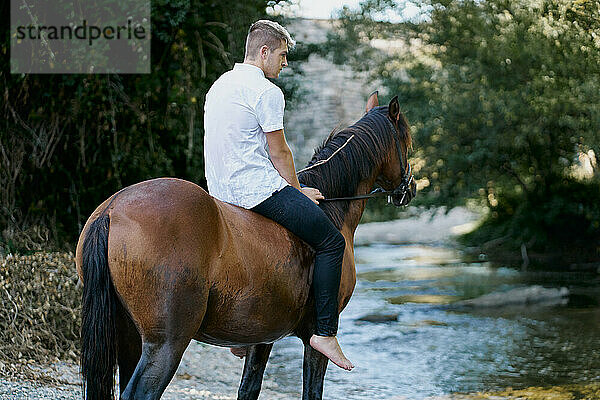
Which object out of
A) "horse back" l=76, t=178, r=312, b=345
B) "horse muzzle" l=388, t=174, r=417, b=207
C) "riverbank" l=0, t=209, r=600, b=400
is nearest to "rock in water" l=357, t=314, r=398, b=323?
"riverbank" l=0, t=209, r=600, b=400

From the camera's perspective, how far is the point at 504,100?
12695 millimetres

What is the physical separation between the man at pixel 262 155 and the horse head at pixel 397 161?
898mm

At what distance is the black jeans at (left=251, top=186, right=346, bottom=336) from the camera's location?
332cm

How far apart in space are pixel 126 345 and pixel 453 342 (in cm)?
562

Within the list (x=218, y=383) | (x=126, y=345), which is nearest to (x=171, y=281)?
(x=126, y=345)

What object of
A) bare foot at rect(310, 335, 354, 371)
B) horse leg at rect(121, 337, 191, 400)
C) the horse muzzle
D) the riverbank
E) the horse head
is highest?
the horse head

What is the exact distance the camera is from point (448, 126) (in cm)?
1390

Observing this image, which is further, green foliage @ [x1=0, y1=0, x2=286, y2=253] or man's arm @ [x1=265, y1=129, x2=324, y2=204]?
green foliage @ [x1=0, y1=0, x2=286, y2=253]

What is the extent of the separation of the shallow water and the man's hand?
258 centimetres

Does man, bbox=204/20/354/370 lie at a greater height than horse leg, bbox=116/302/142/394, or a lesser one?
greater

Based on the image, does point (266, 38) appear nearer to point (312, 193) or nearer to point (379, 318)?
point (312, 193)

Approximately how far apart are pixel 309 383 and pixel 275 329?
0.51 m

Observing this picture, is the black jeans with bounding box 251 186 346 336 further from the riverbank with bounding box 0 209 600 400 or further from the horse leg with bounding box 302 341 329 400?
the riverbank with bounding box 0 209 600 400

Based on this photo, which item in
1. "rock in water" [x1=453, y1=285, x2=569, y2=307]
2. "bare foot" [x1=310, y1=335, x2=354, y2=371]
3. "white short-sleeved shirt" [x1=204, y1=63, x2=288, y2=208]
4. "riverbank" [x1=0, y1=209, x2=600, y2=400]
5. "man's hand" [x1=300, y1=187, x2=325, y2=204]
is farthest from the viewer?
"rock in water" [x1=453, y1=285, x2=569, y2=307]
